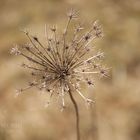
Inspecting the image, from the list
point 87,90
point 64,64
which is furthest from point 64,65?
point 87,90

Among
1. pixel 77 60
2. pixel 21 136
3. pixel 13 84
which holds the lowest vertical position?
pixel 21 136

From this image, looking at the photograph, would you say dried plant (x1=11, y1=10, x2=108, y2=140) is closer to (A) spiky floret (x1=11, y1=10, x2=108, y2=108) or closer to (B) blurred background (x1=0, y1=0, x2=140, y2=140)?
(A) spiky floret (x1=11, y1=10, x2=108, y2=108)

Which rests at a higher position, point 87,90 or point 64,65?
point 87,90

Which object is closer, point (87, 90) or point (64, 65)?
point (64, 65)

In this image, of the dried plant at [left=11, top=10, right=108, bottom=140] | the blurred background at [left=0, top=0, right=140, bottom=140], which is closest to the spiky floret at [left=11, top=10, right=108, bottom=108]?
the dried plant at [left=11, top=10, right=108, bottom=140]

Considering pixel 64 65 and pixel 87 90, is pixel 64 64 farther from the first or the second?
pixel 87 90

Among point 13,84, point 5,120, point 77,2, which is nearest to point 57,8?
point 77,2

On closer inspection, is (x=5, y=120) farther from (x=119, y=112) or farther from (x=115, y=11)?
(x=115, y=11)

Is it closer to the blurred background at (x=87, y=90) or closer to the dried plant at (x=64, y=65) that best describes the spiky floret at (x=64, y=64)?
the dried plant at (x=64, y=65)
